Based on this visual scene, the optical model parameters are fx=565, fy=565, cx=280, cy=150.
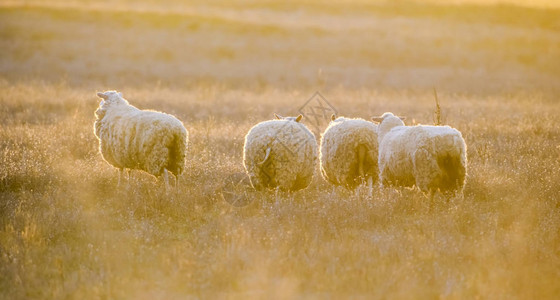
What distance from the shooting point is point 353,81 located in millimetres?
28875

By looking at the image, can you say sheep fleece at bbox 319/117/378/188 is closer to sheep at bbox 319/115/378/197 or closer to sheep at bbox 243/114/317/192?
sheep at bbox 319/115/378/197

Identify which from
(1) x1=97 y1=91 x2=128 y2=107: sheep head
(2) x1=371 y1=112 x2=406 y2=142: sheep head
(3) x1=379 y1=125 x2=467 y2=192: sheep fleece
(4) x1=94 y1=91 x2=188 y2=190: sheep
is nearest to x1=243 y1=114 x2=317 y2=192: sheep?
(4) x1=94 y1=91 x2=188 y2=190: sheep

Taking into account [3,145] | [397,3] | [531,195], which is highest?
[397,3]

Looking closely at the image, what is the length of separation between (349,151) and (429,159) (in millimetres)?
1591

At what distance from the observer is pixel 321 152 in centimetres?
1016

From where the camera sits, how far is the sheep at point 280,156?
8.95m

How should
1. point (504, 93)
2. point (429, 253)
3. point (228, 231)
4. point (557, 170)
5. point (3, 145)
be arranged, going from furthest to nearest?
point (504, 93) → point (3, 145) → point (557, 170) → point (228, 231) → point (429, 253)

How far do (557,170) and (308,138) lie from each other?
4838mm

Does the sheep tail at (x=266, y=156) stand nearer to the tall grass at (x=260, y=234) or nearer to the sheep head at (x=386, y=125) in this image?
the tall grass at (x=260, y=234)

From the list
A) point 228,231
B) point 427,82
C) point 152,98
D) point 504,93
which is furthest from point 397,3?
point 228,231

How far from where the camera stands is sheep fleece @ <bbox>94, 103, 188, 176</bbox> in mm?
9148

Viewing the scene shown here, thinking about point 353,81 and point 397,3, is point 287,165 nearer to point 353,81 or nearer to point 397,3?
point 353,81

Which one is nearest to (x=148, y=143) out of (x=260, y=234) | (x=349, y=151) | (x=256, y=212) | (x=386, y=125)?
(x=256, y=212)

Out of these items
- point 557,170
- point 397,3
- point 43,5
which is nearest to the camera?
point 557,170
